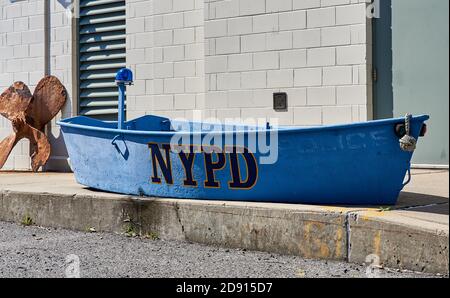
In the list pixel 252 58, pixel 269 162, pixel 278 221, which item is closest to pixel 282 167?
pixel 269 162

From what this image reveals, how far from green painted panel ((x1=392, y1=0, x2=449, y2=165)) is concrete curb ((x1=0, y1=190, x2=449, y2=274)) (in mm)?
2890

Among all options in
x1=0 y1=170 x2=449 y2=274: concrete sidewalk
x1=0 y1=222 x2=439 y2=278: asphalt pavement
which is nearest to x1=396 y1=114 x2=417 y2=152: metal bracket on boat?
x1=0 y1=170 x2=449 y2=274: concrete sidewalk

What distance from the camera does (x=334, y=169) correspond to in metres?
4.64

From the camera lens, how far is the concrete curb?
157 inches

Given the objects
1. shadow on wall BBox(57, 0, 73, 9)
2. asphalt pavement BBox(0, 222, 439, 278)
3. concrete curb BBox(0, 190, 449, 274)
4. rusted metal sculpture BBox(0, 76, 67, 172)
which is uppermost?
shadow on wall BBox(57, 0, 73, 9)

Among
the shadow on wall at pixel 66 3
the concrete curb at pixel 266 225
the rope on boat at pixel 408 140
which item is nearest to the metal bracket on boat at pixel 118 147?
the concrete curb at pixel 266 225

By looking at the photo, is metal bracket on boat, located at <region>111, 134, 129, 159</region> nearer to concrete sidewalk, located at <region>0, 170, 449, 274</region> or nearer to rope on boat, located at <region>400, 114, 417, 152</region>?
concrete sidewalk, located at <region>0, 170, 449, 274</region>

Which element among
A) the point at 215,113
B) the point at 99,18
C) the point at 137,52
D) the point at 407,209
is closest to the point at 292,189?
the point at 407,209

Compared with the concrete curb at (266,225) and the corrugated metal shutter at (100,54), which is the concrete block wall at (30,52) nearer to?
the corrugated metal shutter at (100,54)

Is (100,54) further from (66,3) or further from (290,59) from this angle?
(290,59)

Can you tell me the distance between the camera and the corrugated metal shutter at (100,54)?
936cm

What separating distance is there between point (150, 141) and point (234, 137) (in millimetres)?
841
